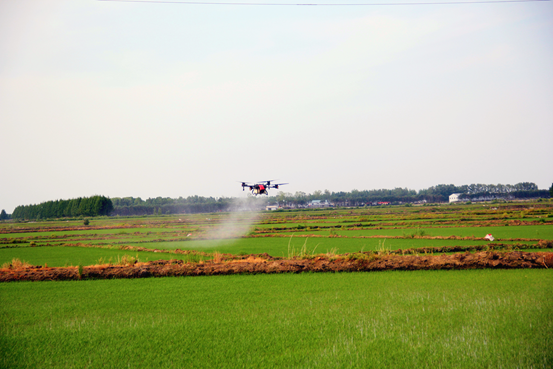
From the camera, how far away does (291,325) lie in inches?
474

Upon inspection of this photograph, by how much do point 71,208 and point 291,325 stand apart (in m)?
170

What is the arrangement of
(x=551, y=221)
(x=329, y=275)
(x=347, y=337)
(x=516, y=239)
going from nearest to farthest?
(x=347, y=337), (x=329, y=275), (x=516, y=239), (x=551, y=221)

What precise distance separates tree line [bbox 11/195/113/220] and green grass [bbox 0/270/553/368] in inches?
5692

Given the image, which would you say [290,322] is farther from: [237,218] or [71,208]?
[71,208]

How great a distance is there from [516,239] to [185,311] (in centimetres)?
2988

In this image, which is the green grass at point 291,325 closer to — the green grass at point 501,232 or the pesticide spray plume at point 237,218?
the green grass at point 501,232

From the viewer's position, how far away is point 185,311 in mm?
14078

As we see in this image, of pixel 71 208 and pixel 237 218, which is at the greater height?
pixel 71 208

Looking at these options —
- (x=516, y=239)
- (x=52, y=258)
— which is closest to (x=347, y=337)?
(x=516, y=239)

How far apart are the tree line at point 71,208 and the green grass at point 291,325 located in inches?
5692

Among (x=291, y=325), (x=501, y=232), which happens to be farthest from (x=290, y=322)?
(x=501, y=232)

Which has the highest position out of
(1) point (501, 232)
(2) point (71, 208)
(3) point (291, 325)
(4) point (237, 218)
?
(2) point (71, 208)

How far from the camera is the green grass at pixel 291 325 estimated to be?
9445 millimetres

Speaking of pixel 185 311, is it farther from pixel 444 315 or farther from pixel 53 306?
pixel 444 315
